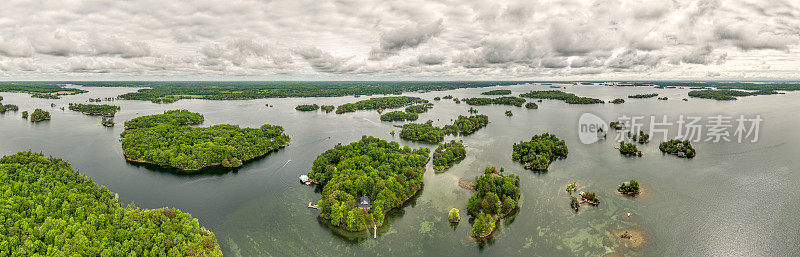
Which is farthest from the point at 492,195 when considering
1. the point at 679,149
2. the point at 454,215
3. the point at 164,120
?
the point at 164,120

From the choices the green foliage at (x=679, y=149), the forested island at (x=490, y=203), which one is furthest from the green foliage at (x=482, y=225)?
the green foliage at (x=679, y=149)

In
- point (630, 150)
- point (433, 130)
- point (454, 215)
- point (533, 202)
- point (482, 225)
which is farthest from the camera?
point (433, 130)

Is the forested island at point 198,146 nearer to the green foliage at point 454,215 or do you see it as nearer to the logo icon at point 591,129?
the green foliage at point 454,215

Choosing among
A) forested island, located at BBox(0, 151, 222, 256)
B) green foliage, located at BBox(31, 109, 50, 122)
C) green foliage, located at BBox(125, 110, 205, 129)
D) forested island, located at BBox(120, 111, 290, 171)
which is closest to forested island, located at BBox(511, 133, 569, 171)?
forested island, located at BBox(0, 151, 222, 256)

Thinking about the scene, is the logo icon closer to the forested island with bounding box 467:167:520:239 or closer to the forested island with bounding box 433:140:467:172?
the forested island with bounding box 433:140:467:172

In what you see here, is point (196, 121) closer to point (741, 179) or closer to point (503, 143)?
point (503, 143)

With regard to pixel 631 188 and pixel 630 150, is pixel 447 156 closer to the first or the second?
pixel 631 188

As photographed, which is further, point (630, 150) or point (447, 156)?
point (630, 150)

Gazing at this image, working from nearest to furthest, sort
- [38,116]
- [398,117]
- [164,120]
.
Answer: [164,120], [38,116], [398,117]
